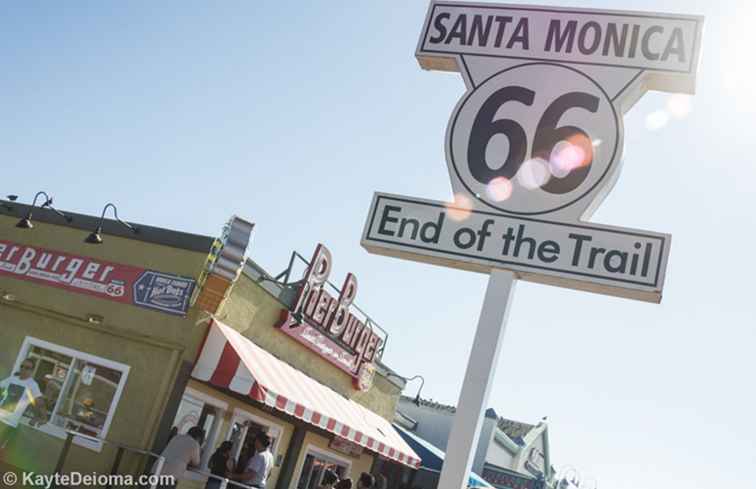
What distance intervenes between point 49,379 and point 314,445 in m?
5.92

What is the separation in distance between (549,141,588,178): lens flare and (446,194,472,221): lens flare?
44cm

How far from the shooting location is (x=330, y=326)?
14.1 m

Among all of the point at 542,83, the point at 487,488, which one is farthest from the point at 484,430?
the point at 542,83

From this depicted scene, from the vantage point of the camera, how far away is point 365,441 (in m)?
13.8

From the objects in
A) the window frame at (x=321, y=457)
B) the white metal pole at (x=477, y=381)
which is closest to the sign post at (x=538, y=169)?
the white metal pole at (x=477, y=381)

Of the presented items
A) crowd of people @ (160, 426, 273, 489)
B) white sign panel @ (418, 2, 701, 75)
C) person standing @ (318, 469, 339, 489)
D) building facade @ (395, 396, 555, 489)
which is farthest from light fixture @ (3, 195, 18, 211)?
building facade @ (395, 396, 555, 489)

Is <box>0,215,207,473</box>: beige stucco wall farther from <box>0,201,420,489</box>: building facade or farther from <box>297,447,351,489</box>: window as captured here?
<box>297,447,351,489</box>: window

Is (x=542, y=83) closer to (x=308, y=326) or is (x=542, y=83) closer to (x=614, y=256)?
(x=614, y=256)

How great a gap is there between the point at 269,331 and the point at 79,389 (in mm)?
3076

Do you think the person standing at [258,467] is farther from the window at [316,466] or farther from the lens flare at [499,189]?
the lens flare at [499,189]

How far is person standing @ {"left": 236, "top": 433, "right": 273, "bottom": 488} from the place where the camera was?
8961mm

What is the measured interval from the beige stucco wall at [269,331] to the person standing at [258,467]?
259 centimetres

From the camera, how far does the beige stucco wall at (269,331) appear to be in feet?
37.8

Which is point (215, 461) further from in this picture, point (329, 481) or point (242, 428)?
point (242, 428)
